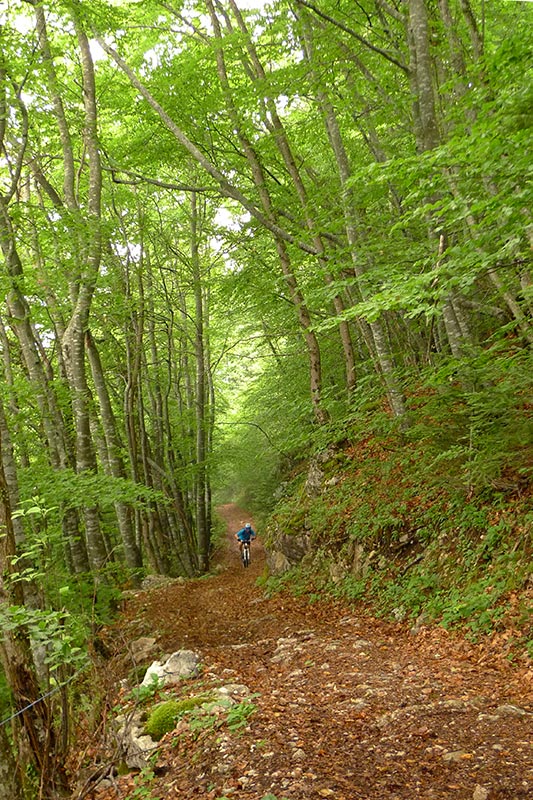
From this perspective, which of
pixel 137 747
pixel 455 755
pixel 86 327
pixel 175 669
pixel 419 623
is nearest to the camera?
pixel 455 755

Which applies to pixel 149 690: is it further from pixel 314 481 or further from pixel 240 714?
pixel 314 481

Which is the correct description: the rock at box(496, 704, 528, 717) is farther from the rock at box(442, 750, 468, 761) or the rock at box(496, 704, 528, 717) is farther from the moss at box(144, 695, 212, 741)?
the moss at box(144, 695, 212, 741)

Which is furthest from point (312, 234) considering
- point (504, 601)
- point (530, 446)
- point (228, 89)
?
point (504, 601)

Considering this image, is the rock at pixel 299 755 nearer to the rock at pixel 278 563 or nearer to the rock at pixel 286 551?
the rock at pixel 286 551

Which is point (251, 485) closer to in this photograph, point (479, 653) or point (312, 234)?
point (312, 234)

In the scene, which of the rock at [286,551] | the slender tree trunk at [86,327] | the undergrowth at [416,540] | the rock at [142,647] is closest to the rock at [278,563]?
the rock at [286,551]

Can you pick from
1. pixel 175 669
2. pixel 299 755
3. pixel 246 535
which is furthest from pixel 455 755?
pixel 246 535

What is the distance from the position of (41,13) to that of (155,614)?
1016 cm

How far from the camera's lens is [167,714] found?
465 centimetres

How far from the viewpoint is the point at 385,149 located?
30.5 ft

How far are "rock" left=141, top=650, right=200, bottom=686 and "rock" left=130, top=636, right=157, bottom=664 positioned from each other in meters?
1.13

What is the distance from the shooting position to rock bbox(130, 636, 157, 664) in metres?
7.09

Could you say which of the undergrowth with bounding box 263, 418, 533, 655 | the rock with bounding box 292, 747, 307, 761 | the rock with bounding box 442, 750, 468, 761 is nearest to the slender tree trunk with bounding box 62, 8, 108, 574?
the undergrowth with bounding box 263, 418, 533, 655

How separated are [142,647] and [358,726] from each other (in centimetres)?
447
